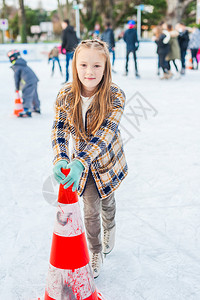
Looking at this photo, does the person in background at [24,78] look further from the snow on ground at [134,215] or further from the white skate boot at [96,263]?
the white skate boot at [96,263]

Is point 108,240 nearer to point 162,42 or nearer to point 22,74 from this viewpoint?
point 22,74

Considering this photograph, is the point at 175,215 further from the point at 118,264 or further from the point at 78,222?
the point at 78,222

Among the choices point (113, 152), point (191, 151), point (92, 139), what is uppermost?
point (92, 139)

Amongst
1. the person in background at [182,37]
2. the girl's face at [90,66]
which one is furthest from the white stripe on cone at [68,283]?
the person in background at [182,37]

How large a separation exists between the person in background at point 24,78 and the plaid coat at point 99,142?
358 cm

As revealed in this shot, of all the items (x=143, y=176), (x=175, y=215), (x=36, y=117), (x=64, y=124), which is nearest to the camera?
(x=64, y=124)

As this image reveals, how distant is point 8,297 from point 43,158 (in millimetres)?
1975

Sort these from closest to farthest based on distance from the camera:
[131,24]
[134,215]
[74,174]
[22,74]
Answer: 1. [74,174]
2. [134,215]
3. [22,74]
4. [131,24]

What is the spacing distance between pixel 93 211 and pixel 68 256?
29 cm

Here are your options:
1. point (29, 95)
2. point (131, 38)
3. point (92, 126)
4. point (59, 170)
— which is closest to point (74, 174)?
point (59, 170)

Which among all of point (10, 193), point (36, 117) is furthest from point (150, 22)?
point (10, 193)

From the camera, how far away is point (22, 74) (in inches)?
191

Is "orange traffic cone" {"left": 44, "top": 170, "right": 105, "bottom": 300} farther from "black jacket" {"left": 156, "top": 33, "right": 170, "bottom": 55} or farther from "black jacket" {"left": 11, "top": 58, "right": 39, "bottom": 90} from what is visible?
"black jacket" {"left": 156, "top": 33, "right": 170, "bottom": 55}

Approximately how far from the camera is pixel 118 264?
1.73 meters
